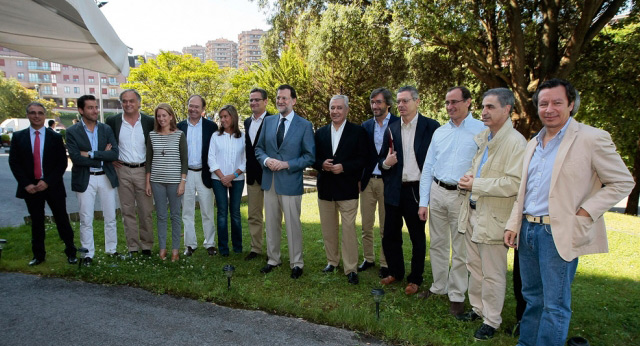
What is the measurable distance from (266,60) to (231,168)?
18623 millimetres

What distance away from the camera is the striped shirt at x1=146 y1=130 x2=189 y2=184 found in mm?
5816

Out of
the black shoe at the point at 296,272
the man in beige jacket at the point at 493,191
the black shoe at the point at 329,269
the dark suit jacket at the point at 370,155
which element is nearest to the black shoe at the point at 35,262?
the black shoe at the point at 296,272

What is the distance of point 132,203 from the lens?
19.8 feet

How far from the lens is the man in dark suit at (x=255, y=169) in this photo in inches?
236

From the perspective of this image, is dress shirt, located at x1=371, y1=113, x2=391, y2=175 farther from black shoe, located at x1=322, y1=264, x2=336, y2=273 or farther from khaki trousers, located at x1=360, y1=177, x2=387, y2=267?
black shoe, located at x1=322, y1=264, x2=336, y2=273

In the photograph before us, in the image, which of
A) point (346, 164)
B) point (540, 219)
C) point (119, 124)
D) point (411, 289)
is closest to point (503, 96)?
point (540, 219)

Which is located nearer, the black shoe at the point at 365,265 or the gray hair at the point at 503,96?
the gray hair at the point at 503,96

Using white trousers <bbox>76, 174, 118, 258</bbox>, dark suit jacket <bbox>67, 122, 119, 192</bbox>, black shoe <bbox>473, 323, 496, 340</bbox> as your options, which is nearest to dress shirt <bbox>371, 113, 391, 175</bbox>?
black shoe <bbox>473, 323, 496, 340</bbox>

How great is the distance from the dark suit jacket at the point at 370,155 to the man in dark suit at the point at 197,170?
244 cm

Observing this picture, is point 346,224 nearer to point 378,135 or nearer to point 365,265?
point 365,265

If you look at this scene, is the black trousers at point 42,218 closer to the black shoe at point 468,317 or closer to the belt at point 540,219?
the black shoe at point 468,317

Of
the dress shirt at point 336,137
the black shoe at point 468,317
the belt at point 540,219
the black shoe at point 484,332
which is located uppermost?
the dress shirt at point 336,137

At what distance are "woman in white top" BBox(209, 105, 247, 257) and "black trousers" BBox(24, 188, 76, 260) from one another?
209cm

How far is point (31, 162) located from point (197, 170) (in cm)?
218
